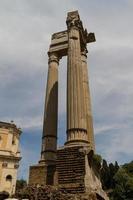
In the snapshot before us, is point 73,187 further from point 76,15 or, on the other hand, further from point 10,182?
point 10,182

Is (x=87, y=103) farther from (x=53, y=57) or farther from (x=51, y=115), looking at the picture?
(x=53, y=57)

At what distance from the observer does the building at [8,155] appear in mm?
53844

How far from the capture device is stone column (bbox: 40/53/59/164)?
22.9 metres

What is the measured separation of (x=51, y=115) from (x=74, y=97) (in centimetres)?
343

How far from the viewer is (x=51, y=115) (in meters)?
24.2

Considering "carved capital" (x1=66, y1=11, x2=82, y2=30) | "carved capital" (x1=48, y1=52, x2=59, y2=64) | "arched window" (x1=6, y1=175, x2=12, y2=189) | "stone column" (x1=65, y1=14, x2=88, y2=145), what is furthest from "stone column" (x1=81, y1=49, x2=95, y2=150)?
"arched window" (x1=6, y1=175, x2=12, y2=189)

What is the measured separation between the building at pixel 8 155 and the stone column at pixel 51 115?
3214cm

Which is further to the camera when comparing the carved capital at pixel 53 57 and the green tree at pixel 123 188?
the green tree at pixel 123 188

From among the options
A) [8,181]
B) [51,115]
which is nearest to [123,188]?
[8,181]

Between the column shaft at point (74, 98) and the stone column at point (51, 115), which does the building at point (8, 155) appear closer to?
the stone column at point (51, 115)

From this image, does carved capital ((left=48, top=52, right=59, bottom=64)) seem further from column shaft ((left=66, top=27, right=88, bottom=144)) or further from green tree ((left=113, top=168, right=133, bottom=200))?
green tree ((left=113, top=168, right=133, bottom=200))

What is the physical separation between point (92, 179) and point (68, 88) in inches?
260

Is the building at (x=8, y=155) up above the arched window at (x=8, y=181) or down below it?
above

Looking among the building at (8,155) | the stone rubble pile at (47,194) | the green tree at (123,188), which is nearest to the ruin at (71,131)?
the stone rubble pile at (47,194)
